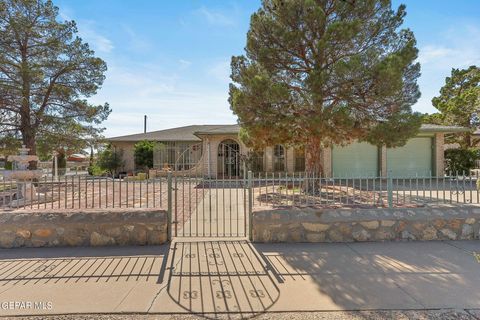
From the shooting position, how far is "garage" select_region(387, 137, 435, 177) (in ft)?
55.7

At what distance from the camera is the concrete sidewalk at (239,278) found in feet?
11.0

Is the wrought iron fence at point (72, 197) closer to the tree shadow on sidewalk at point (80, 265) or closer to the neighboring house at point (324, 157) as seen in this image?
the tree shadow on sidewalk at point (80, 265)

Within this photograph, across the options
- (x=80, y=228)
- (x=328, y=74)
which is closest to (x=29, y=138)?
(x=80, y=228)

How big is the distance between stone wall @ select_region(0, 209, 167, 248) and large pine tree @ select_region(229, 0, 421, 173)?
5083mm

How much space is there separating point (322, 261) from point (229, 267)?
147 centimetres

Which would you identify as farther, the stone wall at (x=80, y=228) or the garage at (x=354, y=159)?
the garage at (x=354, y=159)

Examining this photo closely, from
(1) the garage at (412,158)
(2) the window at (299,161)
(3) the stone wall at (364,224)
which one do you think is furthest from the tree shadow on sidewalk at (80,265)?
(1) the garage at (412,158)

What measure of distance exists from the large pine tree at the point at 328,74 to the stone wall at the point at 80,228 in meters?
5.08

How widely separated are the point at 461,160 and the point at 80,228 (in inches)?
809

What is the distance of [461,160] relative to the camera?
17.8m

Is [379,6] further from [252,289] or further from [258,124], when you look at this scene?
[252,289]

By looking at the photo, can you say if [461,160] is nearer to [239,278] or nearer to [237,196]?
[237,196]

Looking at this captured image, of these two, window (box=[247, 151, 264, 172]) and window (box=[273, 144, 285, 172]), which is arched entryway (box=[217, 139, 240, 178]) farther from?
window (box=[273, 144, 285, 172])

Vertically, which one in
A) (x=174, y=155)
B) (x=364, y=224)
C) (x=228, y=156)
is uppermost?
(x=174, y=155)
